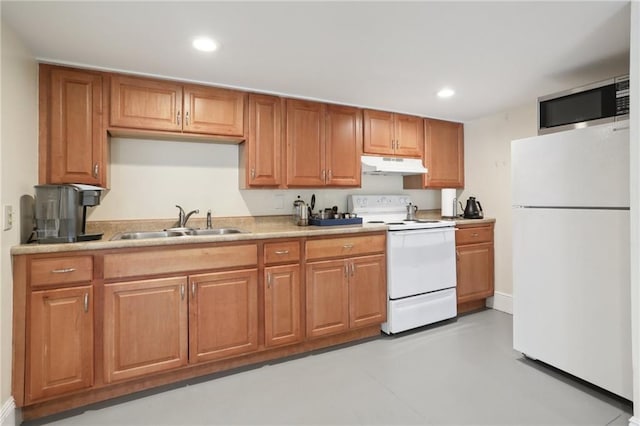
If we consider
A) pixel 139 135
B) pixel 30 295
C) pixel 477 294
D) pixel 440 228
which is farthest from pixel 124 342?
pixel 477 294

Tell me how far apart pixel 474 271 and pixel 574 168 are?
1687 mm

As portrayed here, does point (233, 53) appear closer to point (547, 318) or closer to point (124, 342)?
point (124, 342)

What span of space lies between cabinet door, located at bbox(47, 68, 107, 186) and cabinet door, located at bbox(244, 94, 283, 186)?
1.03 metres

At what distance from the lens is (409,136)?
3.57 metres

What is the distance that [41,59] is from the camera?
213 cm

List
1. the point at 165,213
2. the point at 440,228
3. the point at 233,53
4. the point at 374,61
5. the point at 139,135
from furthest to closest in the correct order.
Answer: the point at 440,228, the point at 165,213, the point at 139,135, the point at 374,61, the point at 233,53

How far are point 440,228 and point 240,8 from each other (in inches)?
95.7

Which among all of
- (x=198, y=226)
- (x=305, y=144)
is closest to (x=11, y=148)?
(x=198, y=226)

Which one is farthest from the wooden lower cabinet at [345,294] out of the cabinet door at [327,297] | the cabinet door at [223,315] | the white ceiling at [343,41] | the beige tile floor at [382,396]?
the white ceiling at [343,41]

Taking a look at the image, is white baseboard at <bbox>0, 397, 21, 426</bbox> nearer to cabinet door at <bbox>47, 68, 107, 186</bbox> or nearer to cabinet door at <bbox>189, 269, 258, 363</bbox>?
cabinet door at <bbox>189, 269, 258, 363</bbox>

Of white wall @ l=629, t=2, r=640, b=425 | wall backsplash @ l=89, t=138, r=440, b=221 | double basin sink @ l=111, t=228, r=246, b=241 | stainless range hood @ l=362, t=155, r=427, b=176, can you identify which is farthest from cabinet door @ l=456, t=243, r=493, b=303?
double basin sink @ l=111, t=228, r=246, b=241

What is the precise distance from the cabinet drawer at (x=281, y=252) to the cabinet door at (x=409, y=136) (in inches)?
65.4

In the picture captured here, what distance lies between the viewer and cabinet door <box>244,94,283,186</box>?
9.05 ft

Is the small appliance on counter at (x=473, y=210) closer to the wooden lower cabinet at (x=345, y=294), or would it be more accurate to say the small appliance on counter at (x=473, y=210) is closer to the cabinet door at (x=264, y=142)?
the wooden lower cabinet at (x=345, y=294)
